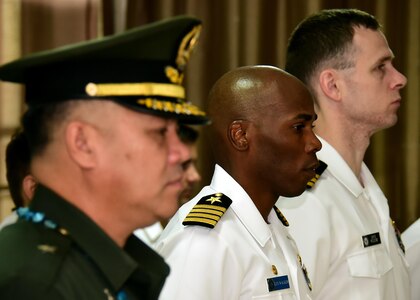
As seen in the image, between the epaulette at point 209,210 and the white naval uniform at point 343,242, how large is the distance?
332 mm

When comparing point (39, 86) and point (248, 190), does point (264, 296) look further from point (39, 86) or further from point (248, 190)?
point (39, 86)

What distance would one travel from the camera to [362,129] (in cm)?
223

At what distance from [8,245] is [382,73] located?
4.83ft

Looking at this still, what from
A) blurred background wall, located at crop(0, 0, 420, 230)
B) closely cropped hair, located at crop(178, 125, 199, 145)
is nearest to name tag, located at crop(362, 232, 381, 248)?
closely cropped hair, located at crop(178, 125, 199, 145)

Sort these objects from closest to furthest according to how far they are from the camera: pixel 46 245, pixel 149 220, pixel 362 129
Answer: pixel 46 245, pixel 149 220, pixel 362 129

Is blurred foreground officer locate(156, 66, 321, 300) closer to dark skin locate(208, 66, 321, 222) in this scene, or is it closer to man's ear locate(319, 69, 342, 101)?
dark skin locate(208, 66, 321, 222)

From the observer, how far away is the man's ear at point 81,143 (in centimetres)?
108

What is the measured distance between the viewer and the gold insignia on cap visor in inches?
42.8

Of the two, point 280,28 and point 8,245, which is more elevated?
point 280,28

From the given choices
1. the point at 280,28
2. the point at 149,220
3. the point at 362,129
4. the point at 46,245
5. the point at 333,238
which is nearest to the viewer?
the point at 46,245

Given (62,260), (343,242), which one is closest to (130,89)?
(62,260)

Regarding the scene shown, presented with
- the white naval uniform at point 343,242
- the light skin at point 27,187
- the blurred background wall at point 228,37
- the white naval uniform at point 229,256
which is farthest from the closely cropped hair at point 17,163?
the blurred background wall at point 228,37

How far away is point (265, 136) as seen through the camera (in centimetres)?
170

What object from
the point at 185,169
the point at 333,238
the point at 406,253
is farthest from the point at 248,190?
the point at 406,253
